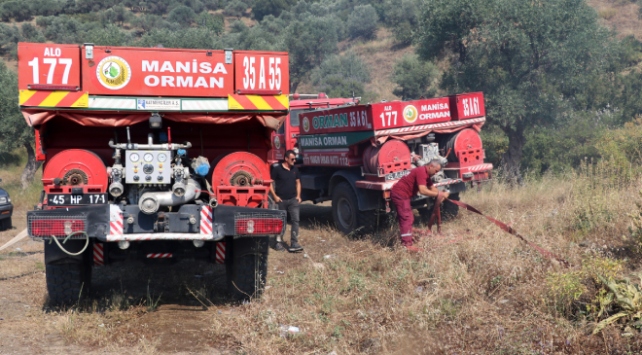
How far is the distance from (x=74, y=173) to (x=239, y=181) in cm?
165

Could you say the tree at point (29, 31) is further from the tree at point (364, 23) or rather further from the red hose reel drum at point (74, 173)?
the red hose reel drum at point (74, 173)

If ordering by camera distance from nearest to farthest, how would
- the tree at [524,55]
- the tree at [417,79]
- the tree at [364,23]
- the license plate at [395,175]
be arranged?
1. the license plate at [395,175]
2. the tree at [524,55]
3. the tree at [417,79]
4. the tree at [364,23]

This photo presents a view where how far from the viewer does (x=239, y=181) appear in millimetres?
6941

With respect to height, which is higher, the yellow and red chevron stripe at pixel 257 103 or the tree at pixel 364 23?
the tree at pixel 364 23

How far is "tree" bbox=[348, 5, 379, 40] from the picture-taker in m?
53.7

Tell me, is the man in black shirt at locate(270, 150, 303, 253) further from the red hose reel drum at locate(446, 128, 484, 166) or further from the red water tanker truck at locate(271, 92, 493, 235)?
the red hose reel drum at locate(446, 128, 484, 166)

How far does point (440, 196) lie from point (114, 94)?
166 inches

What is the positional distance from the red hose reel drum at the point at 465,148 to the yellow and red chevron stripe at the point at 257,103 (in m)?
4.71

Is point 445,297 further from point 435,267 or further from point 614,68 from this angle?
point 614,68

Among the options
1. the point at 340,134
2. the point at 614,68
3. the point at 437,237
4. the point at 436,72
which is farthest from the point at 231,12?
the point at 437,237

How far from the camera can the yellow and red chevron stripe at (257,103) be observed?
6969 millimetres

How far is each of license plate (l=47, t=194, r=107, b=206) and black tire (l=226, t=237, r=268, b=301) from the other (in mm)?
1487

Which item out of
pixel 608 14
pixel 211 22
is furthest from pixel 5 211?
pixel 211 22

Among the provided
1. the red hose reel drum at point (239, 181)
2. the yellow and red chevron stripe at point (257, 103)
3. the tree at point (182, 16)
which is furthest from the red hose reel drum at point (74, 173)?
the tree at point (182, 16)
